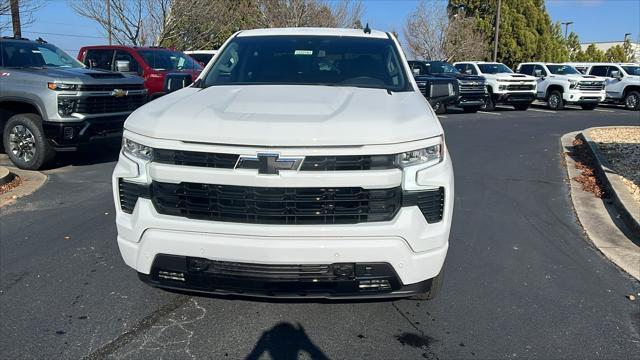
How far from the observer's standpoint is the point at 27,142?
28.2 feet

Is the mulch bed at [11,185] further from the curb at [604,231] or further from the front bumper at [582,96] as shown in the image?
the front bumper at [582,96]

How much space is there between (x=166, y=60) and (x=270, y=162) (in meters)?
11.1

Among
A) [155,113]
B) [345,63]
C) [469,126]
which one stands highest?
[345,63]

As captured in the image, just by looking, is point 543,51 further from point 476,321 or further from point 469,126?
point 476,321

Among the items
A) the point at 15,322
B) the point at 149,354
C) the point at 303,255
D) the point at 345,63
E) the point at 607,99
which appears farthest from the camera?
the point at 607,99

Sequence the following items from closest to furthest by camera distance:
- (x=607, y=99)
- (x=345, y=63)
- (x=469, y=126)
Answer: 1. (x=345, y=63)
2. (x=469, y=126)
3. (x=607, y=99)

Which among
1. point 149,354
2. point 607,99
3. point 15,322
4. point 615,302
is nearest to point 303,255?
point 149,354

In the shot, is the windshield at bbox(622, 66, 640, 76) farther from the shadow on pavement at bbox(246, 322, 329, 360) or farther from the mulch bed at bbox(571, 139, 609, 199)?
the shadow on pavement at bbox(246, 322, 329, 360)

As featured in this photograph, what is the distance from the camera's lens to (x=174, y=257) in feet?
10.4

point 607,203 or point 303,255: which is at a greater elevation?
point 303,255

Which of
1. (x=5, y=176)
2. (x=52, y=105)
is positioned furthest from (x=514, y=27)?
(x=5, y=176)

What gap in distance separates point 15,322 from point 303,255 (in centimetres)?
208

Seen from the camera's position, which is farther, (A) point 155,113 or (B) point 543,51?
(B) point 543,51

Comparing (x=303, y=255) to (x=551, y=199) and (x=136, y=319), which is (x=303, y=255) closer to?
(x=136, y=319)
